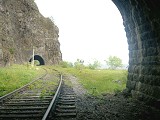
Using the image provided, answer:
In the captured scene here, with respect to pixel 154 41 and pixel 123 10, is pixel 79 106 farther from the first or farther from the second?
pixel 123 10

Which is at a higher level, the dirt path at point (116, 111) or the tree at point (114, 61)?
the tree at point (114, 61)

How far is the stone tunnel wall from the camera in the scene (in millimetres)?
8039

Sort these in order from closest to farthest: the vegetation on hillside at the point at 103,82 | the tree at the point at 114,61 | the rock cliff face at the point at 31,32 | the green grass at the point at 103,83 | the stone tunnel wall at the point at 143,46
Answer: the stone tunnel wall at the point at 143,46 → the green grass at the point at 103,83 → the vegetation on hillside at the point at 103,82 → the rock cliff face at the point at 31,32 → the tree at the point at 114,61

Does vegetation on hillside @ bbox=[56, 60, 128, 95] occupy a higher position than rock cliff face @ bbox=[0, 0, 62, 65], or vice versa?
rock cliff face @ bbox=[0, 0, 62, 65]

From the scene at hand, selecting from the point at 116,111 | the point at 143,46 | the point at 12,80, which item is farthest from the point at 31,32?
the point at 116,111

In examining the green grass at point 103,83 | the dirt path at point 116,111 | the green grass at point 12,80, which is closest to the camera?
the dirt path at point 116,111

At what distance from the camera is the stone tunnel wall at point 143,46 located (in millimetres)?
8039

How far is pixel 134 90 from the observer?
1006 centimetres

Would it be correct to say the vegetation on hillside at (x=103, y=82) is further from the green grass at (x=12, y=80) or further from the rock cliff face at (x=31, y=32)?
the rock cliff face at (x=31, y=32)

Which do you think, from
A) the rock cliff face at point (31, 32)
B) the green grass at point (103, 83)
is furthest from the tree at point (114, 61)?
the green grass at point (103, 83)

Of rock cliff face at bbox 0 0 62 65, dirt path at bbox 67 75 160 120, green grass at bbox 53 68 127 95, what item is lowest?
dirt path at bbox 67 75 160 120

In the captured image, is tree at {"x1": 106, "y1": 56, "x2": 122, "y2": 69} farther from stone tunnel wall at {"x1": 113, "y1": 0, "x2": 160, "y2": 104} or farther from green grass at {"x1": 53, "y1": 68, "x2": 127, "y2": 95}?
stone tunnel wall at {"x1": 113, "y1": 0, "x2": 160, "y2": 104}

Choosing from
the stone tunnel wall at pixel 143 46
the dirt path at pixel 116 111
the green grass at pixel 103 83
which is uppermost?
the stone tunnel wall at pixel 143 46

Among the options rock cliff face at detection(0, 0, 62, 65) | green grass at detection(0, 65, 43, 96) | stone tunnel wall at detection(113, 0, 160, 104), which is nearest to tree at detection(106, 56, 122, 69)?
rock cliff face at detection(0, 0, 62, 65)
